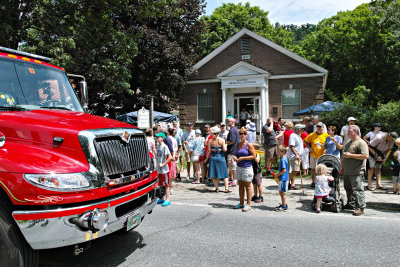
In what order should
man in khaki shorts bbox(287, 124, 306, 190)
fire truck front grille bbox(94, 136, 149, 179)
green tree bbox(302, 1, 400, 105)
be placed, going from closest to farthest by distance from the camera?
fire truck front grille bbox(94, 136, 149, 179) < man in khaki shorts bbox(287, 124, 306, 190) < green tree bbox(302, 1, 400, 105)

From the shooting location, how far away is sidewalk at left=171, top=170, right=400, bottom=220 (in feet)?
22.8

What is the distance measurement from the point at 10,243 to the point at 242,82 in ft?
60.6

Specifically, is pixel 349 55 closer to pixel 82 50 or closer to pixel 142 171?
pixel 82 50

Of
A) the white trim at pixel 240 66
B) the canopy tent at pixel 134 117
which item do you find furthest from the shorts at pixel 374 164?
the canopy tent at pixel 134 117

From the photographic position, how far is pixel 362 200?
256 inches

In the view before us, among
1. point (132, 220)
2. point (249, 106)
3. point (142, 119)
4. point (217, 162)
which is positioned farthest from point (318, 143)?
point (249, 106)

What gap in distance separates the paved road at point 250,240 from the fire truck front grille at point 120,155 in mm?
1238

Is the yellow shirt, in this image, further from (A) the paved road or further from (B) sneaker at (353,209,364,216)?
(B) sneaker at (353,209,364,216)

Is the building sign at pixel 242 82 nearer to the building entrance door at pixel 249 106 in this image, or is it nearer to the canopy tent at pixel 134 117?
the building entrance door at pixel 249 106

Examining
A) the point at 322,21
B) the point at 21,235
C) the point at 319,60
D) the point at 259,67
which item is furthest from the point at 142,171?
the point at 322,21

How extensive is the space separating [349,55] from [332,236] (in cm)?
2516

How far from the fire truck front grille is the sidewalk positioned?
3753 mm

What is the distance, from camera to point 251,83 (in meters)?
20.3

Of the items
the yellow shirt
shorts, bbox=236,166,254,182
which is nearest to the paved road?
shorts, bbox=236,166,254,182
